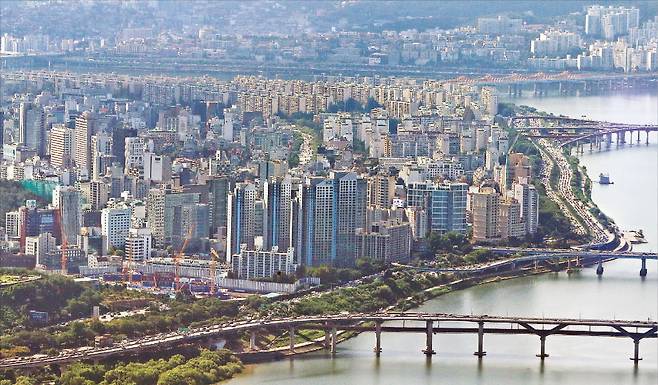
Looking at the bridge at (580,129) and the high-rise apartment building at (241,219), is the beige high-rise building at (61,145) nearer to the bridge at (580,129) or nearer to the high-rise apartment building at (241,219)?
the high-rise apartment building at (241,219)

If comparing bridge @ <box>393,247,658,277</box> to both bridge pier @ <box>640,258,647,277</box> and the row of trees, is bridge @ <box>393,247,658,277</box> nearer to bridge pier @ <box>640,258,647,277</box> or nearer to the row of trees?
bridge pier @ <box>640,258,647,277</box>

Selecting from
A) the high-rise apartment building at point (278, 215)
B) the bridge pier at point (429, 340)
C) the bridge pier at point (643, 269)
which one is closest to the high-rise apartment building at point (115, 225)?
the high-rise apartment building at point (278, 215)

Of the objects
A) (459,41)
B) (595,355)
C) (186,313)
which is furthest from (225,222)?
(459,41)

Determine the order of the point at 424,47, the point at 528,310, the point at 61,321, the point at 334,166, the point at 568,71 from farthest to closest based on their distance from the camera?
the point at 424,47
the point at 568,71
the point at 334,166
the point at 528,310
the point at 61,321

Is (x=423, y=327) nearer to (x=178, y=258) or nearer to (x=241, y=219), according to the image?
(x=178, y=258)

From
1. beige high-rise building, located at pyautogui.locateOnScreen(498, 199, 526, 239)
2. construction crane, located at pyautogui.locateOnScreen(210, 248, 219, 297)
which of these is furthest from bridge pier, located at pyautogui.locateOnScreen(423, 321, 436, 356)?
beige high-rise building, located at pyautogui.locateOnScreen(498, 199, 526, 239)

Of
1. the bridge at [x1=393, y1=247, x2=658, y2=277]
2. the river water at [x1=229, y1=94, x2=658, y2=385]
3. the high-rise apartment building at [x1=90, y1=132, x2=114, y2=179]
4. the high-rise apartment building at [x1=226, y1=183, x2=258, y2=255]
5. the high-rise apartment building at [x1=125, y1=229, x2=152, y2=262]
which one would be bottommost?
the river water at [x1=229, y1=94, x2=658, y2=385]

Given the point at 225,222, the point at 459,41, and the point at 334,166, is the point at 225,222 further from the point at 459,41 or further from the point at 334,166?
the point at 459,41
